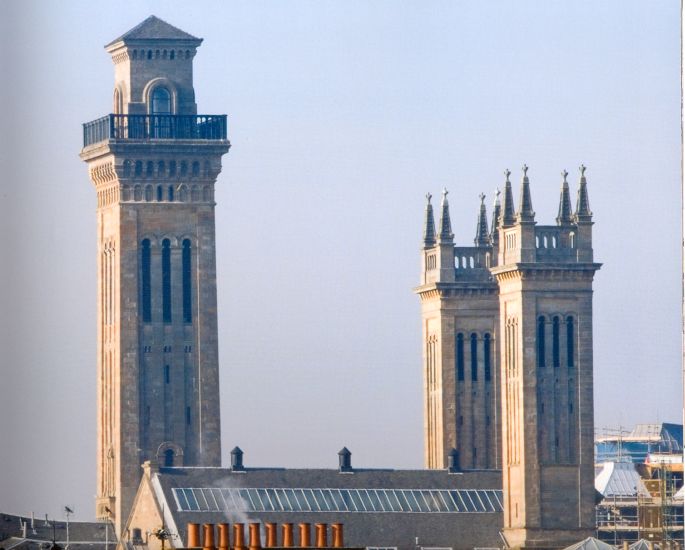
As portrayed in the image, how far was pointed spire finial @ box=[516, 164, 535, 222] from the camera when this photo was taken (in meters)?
132

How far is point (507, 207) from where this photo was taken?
13525 cm

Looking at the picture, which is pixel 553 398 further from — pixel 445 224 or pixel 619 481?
pixel 619 481

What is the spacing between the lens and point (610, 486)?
188250 millimetres

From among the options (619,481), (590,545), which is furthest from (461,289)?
(619,481)

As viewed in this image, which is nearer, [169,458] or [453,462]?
[169,458]

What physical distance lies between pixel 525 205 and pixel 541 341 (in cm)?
626

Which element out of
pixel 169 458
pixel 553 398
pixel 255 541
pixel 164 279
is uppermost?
pixel 164 279

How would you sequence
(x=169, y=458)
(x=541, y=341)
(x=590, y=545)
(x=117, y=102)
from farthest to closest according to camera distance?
(x=117, y=102), (x=169, y=458), (x=541, y=341), (x=590, y=545)

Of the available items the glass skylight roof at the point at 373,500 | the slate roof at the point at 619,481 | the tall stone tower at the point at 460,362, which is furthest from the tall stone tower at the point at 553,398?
the slate roof at the point at 619,481

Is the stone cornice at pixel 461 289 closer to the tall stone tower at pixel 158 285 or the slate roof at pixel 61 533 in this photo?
the tall stone tower at pixel 158 285

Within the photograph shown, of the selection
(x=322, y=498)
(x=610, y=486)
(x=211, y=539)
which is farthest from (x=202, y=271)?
(x=211, y=539)

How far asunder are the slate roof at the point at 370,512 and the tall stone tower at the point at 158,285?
2579mm

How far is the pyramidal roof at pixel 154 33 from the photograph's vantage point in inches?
5418

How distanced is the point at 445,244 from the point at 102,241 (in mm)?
17756
